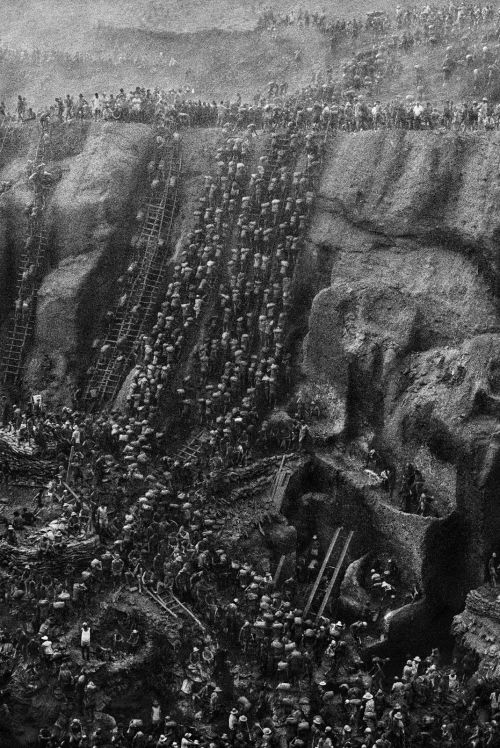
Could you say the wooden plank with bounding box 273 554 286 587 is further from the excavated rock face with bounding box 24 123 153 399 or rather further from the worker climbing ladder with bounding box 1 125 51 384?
the worker climbing ladder with bounding box 1 125 51 384

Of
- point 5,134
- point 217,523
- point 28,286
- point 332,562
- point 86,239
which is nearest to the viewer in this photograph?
point 217,523

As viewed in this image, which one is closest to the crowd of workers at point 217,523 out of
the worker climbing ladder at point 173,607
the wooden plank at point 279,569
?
the worker climbing ladder at point 173,607

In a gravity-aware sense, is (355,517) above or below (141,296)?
below

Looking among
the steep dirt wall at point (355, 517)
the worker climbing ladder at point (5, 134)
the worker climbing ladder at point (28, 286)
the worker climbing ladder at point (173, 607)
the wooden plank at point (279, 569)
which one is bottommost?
the worker climbing ladder at point (173, 607)

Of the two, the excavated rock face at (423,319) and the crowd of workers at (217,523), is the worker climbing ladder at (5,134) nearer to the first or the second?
the crowd of workers at (217,523)

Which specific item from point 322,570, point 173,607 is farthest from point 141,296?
point 173,607

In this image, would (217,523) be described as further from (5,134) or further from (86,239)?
(5,134)
